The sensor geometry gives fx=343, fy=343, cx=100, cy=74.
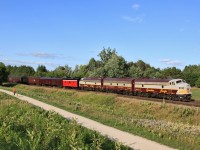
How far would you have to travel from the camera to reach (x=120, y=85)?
185 ft

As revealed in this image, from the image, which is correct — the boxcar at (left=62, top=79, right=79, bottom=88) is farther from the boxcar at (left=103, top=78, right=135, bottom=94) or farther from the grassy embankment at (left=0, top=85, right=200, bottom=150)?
the boxcar at (left=103, top=78, right=135, bottom=94)

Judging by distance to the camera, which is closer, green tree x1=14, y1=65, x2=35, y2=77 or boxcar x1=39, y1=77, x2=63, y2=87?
boxcar x1=39, y1=77, x2=63, y2=87

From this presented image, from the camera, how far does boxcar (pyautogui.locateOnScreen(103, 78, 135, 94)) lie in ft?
174

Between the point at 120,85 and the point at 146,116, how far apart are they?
2449cm

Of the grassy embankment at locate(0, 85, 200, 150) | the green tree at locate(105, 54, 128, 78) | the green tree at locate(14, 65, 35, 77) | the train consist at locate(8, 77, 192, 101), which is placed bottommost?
the grassy embankment at locate(0, 85, 200, 150)

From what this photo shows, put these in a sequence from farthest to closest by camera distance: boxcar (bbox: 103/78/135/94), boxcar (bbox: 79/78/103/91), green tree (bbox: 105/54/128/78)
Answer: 1. green tree (bbox: 105/54/128/78)
2. boxcar (bbox: 79/78/103/91)
3. boxcar (bbox: 103/78/135/94)

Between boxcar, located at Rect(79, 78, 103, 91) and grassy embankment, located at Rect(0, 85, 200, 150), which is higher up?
boxcar, located at Rect(79, 78, 103, 91)

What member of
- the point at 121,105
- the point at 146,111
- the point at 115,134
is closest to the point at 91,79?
the point at 121,105

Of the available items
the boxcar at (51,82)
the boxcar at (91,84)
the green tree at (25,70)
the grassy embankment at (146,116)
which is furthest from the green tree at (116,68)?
the green tree at (25,70)

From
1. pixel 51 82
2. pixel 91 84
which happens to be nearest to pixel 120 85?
pixel 91 84

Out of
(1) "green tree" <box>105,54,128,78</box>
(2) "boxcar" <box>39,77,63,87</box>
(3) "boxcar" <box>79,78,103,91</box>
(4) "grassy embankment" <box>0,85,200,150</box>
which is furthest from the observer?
(1) "green tree" <box>105,54,128,78</box>

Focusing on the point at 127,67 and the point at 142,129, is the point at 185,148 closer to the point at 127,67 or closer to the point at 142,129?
the point at 142,129

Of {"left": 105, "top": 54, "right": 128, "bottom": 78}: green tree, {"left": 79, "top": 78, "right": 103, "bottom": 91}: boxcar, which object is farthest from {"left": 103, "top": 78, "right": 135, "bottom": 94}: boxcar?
{"left": 105, "top": 54, "right": 128, "bottom": 78}: green tree

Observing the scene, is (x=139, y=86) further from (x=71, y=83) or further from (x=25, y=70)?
(x=25, y=70)
